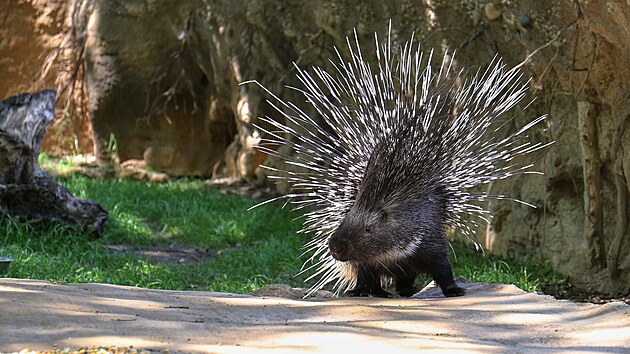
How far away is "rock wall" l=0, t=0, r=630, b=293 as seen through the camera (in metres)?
5.71

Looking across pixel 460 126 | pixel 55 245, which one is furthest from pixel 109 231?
pixel 460 126

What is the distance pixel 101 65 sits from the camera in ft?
34.9

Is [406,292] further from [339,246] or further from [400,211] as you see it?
[339,246]

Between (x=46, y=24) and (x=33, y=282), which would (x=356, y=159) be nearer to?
(x=33, y=282)

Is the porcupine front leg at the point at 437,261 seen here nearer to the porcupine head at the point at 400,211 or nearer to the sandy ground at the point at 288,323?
the porcupine head at the point at 400,211

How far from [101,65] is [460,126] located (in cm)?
705

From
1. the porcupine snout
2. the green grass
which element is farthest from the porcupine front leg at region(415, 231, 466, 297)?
the green grass

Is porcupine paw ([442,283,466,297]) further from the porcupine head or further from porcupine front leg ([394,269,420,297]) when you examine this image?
porcupine front leg ([394,269,420,297])

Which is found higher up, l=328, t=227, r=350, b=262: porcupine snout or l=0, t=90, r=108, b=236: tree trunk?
l=0, t=90, r=108, b=236: tree trunk

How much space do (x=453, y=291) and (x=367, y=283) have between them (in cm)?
45

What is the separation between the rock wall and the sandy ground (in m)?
1.92

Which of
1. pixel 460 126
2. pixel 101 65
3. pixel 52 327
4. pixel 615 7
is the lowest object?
pixel 52 327

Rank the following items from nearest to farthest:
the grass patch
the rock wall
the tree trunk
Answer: the rock wall, the grass patch, the tree trunk

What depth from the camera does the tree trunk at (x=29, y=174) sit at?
6.68 metres
